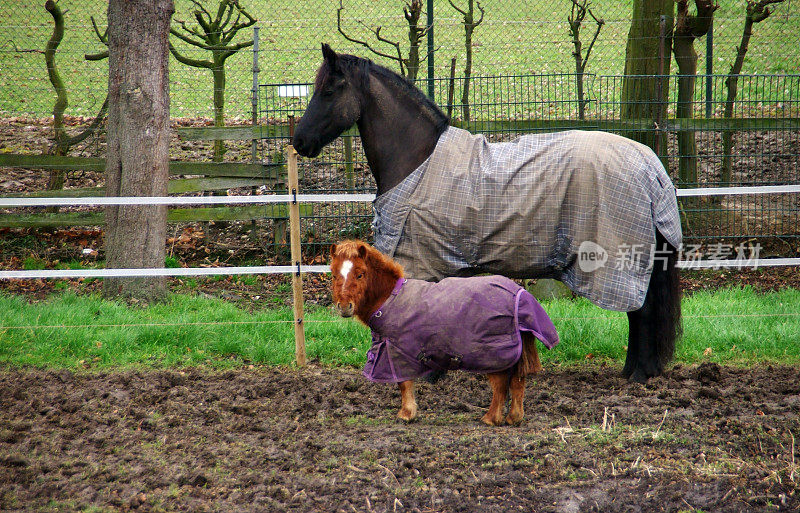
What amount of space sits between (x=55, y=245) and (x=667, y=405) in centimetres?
730

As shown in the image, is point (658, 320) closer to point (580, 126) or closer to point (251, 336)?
point (580, 126)

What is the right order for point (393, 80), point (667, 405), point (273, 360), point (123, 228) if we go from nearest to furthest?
1. point (667, 405)
2. point (393, 80)
3. point (273, 360)
4. point (123, 228)

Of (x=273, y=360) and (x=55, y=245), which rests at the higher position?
(x=55, y=245)

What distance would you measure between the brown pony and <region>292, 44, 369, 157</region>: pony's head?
1244mm

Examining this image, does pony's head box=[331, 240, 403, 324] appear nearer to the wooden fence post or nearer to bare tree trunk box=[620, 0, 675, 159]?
the wooden fence post

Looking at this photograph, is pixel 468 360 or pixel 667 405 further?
pixel 667 405

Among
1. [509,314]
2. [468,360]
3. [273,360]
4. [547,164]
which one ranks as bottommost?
[273,360]

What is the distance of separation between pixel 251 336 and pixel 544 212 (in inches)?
110

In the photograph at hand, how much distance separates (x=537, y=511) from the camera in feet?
9.27

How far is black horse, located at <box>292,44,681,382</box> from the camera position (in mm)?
4684

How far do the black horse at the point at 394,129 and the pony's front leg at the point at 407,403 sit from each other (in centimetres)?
109

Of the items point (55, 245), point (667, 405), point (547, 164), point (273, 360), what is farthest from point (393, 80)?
point (55, 245)

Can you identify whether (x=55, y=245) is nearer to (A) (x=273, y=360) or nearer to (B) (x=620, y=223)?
(A) (x=273, y=360)

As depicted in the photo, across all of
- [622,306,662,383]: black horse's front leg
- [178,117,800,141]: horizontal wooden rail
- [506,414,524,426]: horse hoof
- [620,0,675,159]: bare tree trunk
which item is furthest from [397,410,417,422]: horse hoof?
[620,0,675,159]: bare tree trunk
